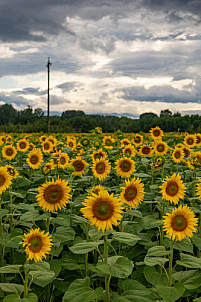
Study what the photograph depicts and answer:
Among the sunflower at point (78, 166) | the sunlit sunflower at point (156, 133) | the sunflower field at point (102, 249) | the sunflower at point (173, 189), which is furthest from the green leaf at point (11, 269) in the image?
the sunlit sunflower at point (156, 133)

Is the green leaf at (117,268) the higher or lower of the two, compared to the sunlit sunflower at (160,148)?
lower

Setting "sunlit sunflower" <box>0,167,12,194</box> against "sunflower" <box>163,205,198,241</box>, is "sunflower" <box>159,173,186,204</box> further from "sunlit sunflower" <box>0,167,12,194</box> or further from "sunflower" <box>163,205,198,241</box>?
"sunlit sunflower" <box>0,167,12,194</box>

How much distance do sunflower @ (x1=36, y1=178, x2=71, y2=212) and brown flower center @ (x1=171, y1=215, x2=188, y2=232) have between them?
112 cm

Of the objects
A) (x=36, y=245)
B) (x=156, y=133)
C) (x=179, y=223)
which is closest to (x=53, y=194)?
(x=36, y=245)

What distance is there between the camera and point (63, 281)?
3.48 m

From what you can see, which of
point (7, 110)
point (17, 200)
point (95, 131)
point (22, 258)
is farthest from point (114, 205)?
point (7, 110)

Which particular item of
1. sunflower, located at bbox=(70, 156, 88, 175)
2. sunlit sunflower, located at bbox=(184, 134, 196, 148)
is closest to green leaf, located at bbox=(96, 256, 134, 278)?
sunflower, located at bbox=(70, 156, 88, 175)

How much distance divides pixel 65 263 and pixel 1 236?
2.60 feet

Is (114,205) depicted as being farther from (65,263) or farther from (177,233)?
(65,263)

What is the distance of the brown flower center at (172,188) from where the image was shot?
362 cm

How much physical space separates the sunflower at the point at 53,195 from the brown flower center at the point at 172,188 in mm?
1123

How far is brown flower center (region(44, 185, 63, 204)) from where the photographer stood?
339 centimetres

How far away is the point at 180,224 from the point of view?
9.36 feet

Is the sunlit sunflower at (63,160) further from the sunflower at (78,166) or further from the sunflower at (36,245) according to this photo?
the sunflower at (36,245)
